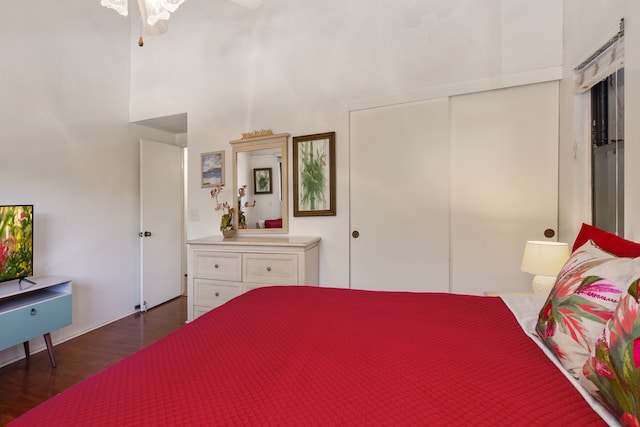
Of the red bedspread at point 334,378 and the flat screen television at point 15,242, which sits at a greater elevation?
the flat screen television at point 15,242

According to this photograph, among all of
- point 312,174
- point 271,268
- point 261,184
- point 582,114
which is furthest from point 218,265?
point 582,114

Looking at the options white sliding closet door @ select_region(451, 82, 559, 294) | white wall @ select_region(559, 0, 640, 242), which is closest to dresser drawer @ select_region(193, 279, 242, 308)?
white sliding closet door @ select_region(451, 82, 559, 294)

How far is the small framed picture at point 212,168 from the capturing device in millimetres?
3016

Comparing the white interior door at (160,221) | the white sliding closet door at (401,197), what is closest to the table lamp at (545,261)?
the white sliding closet door at (401,197)

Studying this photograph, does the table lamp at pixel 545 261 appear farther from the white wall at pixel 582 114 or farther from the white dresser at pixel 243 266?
the white dresser at pixel 243 266

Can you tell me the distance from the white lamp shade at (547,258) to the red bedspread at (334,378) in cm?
69

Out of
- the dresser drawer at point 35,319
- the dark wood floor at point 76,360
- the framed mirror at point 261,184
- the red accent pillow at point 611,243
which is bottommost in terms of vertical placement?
the dark wood floor at point 76,360

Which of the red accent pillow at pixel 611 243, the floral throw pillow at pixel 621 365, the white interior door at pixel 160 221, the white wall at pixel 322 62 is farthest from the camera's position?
the white interior door at pixel 160 221

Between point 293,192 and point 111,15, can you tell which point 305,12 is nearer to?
point 293,192

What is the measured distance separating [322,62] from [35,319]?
2.98m

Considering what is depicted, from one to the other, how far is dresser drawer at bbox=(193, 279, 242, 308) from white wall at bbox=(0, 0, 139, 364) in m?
1.12

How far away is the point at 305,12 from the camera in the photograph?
2629 millimetres

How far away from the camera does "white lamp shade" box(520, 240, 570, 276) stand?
1536mm

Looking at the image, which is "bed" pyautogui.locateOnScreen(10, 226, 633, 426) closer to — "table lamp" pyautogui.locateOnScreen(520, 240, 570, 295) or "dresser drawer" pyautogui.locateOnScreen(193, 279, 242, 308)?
"table lamp" pyautogui.locateOnScreen(520, 240, 570, 295)
